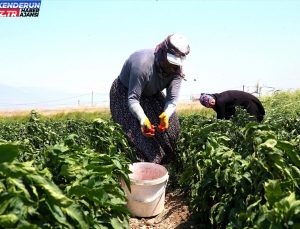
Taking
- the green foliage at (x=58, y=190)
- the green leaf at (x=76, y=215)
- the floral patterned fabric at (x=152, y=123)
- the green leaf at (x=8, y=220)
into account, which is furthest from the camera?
the floral patterned fabric at (x=152, y=123)

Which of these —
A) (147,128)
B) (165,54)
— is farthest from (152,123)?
(165,54)

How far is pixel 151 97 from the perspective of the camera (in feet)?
17.8

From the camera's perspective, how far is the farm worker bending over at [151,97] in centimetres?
479

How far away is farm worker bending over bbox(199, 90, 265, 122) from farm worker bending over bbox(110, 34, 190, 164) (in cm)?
91

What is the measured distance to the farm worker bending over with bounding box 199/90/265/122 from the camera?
20.6 ft

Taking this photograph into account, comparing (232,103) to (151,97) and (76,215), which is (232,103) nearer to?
(151,97)

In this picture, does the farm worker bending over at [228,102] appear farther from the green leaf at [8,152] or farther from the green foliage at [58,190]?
the green leaf at [8,152]

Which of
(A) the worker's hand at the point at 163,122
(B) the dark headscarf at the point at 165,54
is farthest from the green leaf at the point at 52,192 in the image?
(A) the worker's hand at the point at 163,122

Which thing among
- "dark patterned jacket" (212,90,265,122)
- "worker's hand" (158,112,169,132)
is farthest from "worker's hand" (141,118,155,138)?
"dark patterned jacket" (212,90,265,122)

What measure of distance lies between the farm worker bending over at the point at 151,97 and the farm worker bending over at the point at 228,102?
907 millimetres

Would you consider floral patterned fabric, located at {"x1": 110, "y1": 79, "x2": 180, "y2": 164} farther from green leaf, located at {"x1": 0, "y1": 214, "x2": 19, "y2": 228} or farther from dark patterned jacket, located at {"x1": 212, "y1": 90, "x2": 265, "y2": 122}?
green leaf, located at {"x1": 0, "y1": 214, "x2": 19, "y2": 228}

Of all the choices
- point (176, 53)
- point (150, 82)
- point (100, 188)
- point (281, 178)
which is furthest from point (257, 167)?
point (150, 82)

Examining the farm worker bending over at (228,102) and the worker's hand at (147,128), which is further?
the farm worker bending over at (228,102)

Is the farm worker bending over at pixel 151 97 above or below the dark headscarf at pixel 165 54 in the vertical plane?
below
